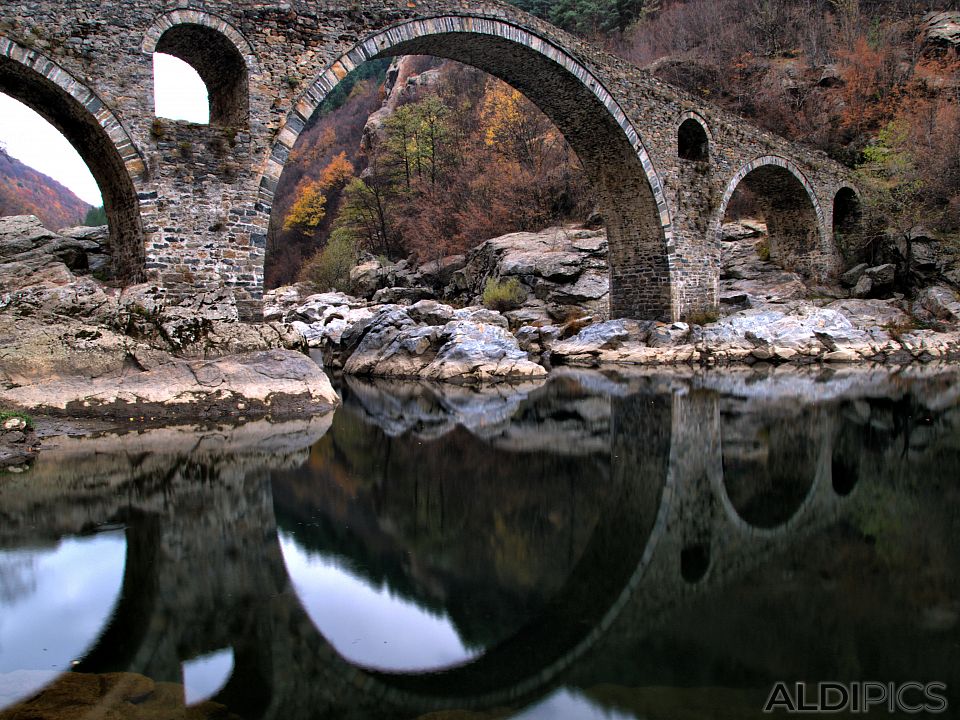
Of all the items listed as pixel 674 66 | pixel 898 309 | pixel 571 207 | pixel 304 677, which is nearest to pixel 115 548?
pixel 304 677

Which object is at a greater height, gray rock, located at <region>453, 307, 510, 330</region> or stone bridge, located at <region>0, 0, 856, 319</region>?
stone bridge, located at <region>0, 0, 856, 319</region>

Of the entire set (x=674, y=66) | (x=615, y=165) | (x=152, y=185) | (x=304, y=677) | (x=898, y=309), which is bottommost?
(x=304, y=677)

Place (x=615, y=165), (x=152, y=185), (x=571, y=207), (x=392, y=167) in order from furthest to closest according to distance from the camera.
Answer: (x=392, y=167), (x=571, y=207), (x=615, y=165), (x=152, y=185)

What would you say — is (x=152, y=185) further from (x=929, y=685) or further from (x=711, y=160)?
(x=711, y=160)

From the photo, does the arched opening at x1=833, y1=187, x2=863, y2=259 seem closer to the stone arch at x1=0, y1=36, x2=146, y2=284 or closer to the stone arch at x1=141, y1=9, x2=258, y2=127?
the stone arch at x1=141, y1=9, x2=258, y2=127

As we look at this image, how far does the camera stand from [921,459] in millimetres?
6918

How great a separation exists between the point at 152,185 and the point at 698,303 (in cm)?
1346

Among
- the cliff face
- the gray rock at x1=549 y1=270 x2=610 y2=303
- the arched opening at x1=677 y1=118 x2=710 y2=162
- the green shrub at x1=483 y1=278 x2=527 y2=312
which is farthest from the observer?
the cliff face

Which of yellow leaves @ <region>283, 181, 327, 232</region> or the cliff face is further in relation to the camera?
yellow leaves @ <region>283, 181, 327, 232</region>

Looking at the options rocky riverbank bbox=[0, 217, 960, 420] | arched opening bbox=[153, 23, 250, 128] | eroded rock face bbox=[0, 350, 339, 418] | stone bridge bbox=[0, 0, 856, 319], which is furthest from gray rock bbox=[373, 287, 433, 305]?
eroded rock face bbox=[0, 350, 339, 418]

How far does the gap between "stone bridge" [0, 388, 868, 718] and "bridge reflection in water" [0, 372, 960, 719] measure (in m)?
0.02

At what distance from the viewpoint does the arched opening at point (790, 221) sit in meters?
22.7

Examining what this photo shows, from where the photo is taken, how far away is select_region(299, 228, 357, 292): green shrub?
31969mm

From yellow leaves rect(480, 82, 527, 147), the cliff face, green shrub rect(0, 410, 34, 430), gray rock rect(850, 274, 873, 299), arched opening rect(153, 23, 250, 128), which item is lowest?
green shrub rect(0, 410, 34, 430)
